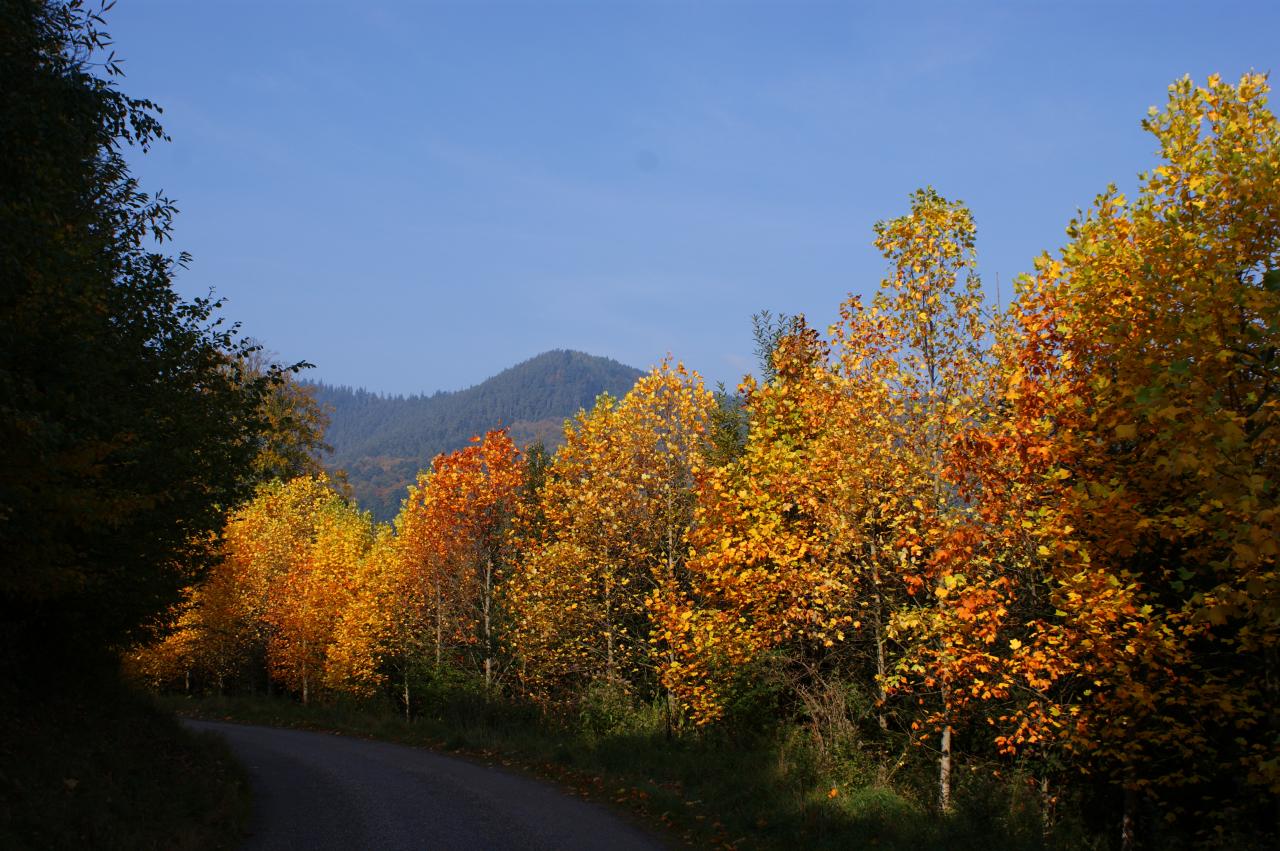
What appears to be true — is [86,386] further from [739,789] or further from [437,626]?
[437,626]

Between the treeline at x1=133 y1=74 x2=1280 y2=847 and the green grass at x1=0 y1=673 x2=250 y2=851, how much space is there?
8629mm

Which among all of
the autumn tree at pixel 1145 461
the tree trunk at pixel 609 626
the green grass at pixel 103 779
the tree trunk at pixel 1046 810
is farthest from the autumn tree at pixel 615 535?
the autumn tree at pixel 1145 461

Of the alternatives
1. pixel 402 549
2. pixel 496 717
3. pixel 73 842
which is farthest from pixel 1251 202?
Result: pixel 402 549

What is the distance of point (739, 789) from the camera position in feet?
51.6

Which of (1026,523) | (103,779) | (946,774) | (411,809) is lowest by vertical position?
(411,809)

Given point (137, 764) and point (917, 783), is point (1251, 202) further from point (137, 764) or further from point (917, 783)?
point (137, 764)

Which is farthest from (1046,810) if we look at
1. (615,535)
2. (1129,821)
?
(615,535)

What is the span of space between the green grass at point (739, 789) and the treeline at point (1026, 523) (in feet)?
2.40

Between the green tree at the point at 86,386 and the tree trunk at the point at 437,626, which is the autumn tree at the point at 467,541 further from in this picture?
the green tree at the point at 86,386

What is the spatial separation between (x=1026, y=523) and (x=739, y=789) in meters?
7.97

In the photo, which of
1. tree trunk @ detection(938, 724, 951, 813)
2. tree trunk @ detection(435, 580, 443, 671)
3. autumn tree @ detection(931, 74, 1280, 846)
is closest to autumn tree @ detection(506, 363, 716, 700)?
tree trunk @ detection(435, 580, 443, 671)

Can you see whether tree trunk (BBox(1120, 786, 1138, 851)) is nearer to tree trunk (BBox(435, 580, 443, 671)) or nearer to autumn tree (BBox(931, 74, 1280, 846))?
autumn tree (BBox(931, 74, 1280, 846))

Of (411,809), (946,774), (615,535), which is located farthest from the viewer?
(615,535)

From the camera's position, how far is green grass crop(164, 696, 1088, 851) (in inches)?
477
